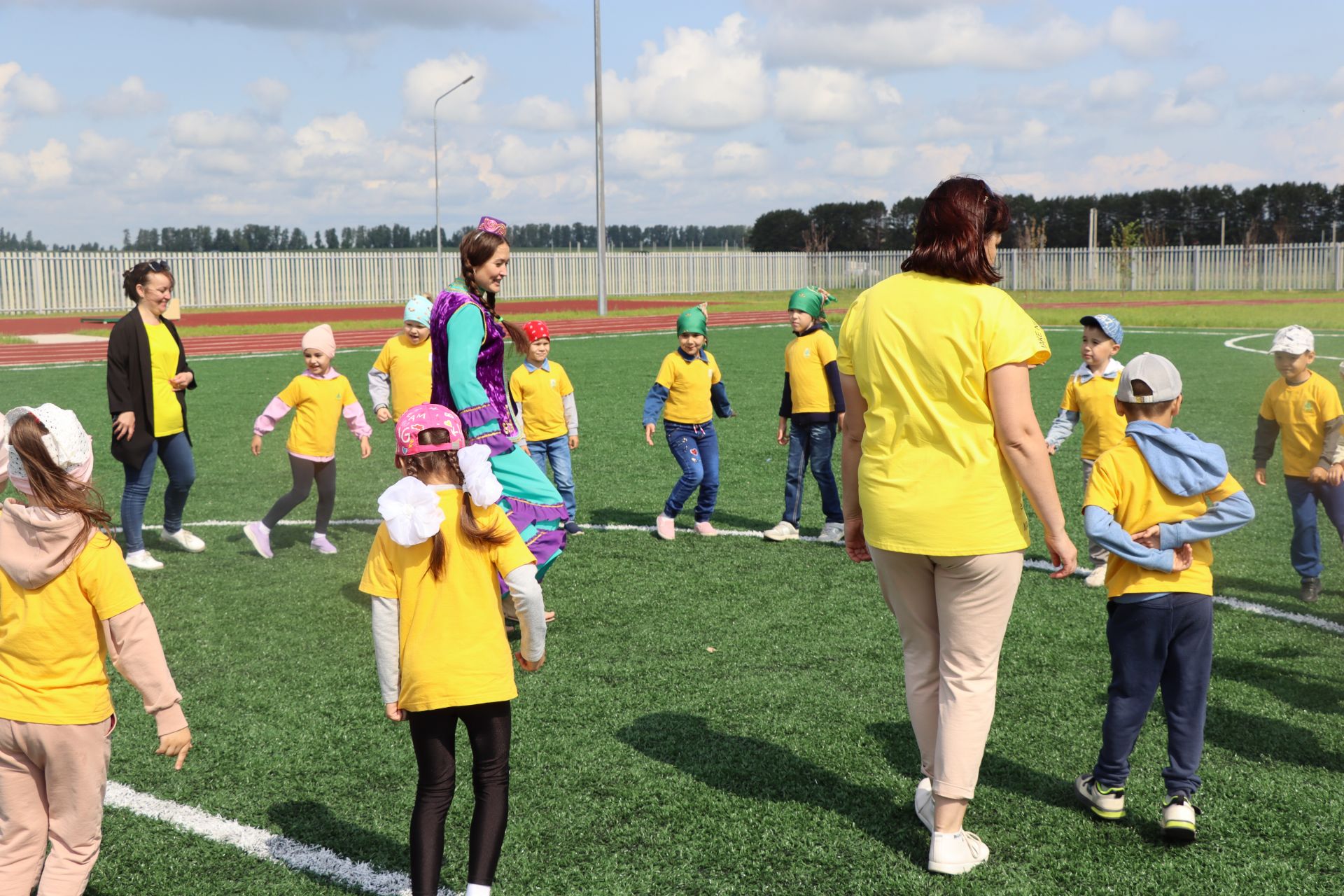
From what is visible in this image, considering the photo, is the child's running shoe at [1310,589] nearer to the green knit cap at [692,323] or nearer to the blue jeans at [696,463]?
the blue jeans at [696,463]

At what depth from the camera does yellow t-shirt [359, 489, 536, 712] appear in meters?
3.23

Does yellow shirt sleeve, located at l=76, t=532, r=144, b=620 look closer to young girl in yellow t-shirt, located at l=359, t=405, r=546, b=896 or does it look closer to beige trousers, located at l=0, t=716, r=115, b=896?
beige trousers, located at l=0, t=716, r=115, b=896

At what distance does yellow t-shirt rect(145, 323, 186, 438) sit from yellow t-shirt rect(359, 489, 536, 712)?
17.0ft

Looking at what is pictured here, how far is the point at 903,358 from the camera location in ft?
11.6

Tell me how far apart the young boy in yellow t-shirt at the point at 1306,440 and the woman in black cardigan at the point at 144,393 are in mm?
6814

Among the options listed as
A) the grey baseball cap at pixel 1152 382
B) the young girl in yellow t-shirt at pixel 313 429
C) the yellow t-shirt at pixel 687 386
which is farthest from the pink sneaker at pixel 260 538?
the grey baseball cap at pixel 1152 382

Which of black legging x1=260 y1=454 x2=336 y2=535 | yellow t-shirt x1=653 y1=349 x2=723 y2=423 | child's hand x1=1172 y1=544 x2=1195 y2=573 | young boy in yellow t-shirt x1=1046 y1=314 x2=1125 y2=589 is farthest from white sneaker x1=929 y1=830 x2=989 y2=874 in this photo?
black legging x1=260 y1=454 x2=336 y2=535

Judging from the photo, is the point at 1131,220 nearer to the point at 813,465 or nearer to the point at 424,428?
the point at 813,465

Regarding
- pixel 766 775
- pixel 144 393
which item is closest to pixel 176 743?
pixel 766 775

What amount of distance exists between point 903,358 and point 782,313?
3865 cm

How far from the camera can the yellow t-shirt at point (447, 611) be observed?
3232 millimetres

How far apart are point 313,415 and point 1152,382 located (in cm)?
585

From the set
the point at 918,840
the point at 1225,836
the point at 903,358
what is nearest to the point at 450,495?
the point at 903,358

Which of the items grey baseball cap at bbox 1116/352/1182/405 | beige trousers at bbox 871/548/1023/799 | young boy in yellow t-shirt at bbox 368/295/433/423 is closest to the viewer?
beige trousers at bbox 871/548/1023/799
